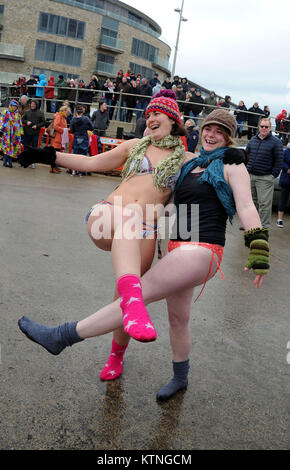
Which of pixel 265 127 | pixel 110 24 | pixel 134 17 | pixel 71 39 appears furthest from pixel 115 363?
pixel 134 17

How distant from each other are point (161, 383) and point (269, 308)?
81.1 inches

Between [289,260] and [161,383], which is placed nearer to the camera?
[161,383]

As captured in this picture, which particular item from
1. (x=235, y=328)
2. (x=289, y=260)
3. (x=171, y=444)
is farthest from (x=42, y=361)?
(x=289, y=260)

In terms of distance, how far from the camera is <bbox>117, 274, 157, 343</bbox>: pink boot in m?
1.90

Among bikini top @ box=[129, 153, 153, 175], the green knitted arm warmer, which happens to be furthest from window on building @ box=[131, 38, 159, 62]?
the green knitted arm warmer

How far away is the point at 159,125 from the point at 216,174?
1.81 feet

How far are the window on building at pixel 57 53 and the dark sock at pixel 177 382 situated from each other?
41658 mm

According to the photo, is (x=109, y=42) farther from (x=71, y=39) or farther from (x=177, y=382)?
(x=177, y=382)

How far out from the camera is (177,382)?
2.74m

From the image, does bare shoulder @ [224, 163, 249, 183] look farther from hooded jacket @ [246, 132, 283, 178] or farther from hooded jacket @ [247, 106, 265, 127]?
hooded jacket @ [247, 106, 265, 127]

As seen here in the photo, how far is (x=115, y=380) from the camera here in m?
2.82

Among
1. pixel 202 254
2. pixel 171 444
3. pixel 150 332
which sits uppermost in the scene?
pixel 202 254

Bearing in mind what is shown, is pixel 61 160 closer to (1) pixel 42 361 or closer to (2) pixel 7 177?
(1) pixel 42 361

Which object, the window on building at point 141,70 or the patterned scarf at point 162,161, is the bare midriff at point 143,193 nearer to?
the patterned scarf at point 162,161
